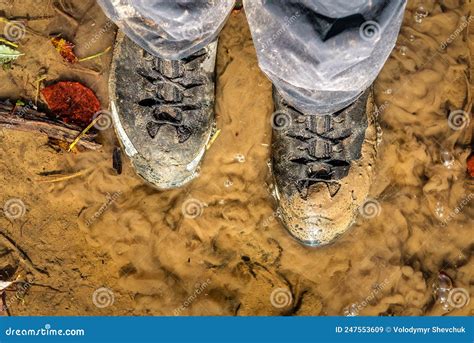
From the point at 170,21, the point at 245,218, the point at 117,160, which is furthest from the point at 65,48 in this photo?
the point at 245,218

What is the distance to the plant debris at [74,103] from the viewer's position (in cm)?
299

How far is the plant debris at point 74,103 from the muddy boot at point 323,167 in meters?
1.21

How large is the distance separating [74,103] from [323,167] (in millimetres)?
1624

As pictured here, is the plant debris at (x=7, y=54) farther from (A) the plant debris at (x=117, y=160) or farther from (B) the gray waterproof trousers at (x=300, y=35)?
(B) the gray waterproof trousers at (x=300, y=35)

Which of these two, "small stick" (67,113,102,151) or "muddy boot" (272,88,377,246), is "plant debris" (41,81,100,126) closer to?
"small stick" (67,113,102,151)

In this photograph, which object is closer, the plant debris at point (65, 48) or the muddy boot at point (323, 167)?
the muddy boot at point (323, 167)

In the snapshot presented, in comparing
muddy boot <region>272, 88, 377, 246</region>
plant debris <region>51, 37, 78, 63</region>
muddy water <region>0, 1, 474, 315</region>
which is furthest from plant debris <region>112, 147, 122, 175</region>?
muddy boot <region>272, 88, 377, 246</region>

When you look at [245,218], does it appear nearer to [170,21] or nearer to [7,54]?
[170,21]

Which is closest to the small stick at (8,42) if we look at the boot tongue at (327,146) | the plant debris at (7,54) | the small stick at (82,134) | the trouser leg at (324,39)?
the plant debris at (7,54)

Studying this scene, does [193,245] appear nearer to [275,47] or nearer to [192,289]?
[192,289]

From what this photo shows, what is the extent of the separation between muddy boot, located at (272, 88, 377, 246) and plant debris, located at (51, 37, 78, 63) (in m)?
1.36

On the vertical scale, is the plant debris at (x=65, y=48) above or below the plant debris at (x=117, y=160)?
above

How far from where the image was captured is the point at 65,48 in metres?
2.98

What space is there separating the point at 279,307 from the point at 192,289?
57cm
